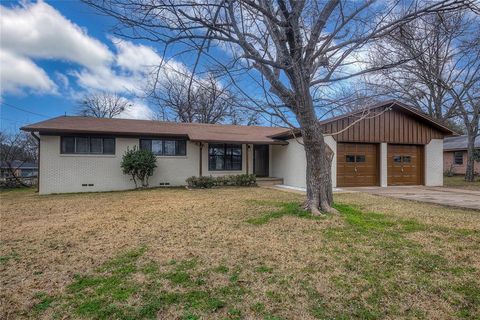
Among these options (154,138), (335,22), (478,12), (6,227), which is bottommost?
(6,227)

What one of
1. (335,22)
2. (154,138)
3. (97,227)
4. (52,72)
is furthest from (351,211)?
(52,72)

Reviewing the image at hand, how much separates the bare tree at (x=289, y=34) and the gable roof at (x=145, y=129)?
8034 mm

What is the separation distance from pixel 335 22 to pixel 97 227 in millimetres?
6831

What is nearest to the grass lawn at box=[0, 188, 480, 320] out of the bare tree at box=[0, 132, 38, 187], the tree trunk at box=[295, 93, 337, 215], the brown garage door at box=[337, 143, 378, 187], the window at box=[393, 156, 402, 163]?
the tree trunk at box=[295, 93, 337, 215]

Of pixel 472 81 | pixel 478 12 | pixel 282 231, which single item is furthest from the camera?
pixel 472 81

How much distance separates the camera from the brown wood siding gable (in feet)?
42.7

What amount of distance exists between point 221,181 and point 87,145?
21.9 ft

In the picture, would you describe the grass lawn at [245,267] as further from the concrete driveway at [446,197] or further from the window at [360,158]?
the window at [360,158]

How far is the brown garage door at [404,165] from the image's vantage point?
14.0 m

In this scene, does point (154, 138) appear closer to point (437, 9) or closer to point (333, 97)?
point (333, 97)

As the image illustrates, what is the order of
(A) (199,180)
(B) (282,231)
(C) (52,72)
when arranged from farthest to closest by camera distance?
(C) (52,72)
(A) (199,180)
(B) (282,231)

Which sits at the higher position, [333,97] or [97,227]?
[333,97]

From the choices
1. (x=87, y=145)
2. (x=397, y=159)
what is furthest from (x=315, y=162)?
(x=87, y=145)

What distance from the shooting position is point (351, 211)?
Answer: 6.88m
